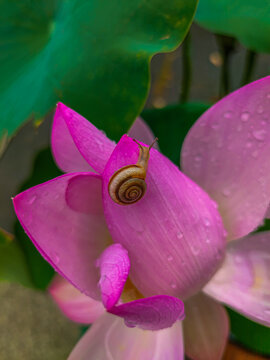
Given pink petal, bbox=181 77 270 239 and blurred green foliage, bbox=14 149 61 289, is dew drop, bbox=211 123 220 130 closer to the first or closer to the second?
pink petal, bbox=181 77 270 239

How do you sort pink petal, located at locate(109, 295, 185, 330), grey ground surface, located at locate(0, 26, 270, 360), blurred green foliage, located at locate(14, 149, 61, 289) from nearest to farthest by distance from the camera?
pink petal, located at locate(109, 295, 185, 330)
blurred green foliage, located at locate(14, 149, 61, 289)
grey ground surface, located at locate(0, 26, 270, 360)

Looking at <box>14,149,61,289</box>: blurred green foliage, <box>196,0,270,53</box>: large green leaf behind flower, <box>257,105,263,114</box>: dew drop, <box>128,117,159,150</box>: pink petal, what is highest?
<box>196,0,270,53</box>: large green leaf behind flower

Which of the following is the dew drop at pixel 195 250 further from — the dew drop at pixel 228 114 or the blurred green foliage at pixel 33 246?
the blurred green foliage at pixel 33 246

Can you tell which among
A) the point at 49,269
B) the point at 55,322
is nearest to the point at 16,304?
the point at 55,322

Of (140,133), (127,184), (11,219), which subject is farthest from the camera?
(11,219)

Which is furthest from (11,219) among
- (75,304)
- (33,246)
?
(75,304)

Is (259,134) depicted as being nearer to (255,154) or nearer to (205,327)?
(255,154)

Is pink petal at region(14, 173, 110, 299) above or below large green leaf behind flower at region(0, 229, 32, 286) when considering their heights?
above

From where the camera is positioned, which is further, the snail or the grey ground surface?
the grey ground surface

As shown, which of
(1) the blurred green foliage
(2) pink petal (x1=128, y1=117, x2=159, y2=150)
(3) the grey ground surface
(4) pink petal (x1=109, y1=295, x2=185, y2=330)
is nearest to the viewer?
(4) pink petal (x1=109, y1=295, x2=185, y2=330)

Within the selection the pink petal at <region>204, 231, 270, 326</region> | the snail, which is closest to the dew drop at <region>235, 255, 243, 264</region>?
the pink petal at <region>204, 231, 270, 326</region>
